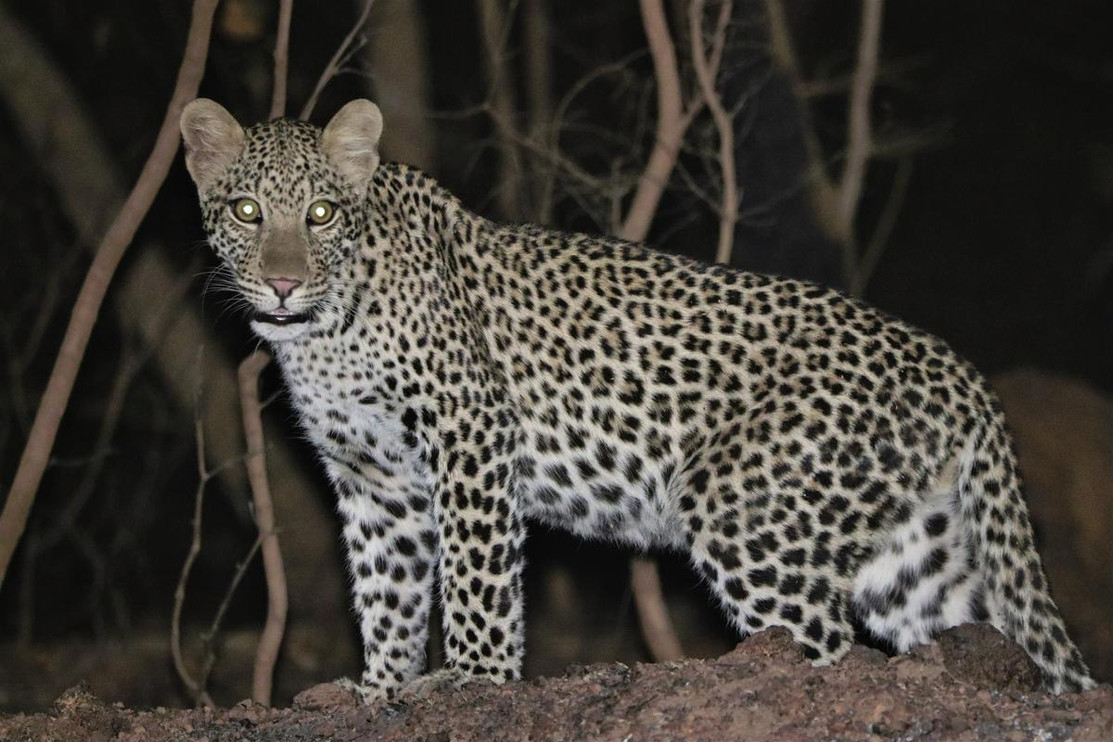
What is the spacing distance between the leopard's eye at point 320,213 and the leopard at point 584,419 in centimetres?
1

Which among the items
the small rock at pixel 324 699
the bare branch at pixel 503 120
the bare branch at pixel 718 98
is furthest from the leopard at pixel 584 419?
the bare branch at pixel 503 120

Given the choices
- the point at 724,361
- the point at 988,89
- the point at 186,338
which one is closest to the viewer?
the point at 724,361

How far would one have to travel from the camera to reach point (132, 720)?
21.7 ft

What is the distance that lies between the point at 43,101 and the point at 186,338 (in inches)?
73.9

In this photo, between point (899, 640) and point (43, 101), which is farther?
point (43, 101)

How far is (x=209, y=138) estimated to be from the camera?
22.8 feet

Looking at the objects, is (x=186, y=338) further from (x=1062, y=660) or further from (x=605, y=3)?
(x=605, y=3)

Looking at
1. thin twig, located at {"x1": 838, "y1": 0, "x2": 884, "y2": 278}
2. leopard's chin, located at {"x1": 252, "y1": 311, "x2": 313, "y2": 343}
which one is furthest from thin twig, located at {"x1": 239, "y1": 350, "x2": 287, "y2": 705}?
thin twig, located at {"x1": 838, "y1": 0, "x2": 884, "y2": 278}

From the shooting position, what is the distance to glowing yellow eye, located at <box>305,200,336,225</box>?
677 cm

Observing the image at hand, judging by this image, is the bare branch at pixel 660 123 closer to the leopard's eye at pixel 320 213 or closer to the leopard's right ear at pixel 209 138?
the leopard's eye at pixel 320 213

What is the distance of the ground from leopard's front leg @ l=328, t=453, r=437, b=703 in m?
0.80

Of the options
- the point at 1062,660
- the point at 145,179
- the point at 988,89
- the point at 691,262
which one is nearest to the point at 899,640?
the point at 1062,660

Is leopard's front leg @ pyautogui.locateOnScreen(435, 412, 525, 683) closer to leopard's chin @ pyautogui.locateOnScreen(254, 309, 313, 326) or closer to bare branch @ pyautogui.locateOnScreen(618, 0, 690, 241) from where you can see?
leopard's chin @ pyautogui.locateOnScreen(254, 309, 313, 326)

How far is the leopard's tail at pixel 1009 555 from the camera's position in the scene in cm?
644
